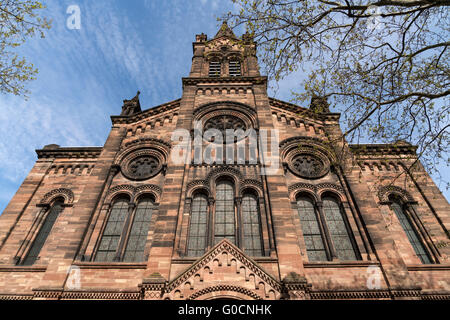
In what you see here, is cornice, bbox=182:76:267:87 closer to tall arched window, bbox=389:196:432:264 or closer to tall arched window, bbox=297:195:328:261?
tall arched window, bbox=297:195:328:261

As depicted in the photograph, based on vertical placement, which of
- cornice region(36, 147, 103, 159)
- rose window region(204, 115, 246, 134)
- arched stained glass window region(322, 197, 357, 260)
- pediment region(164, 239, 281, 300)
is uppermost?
rose window region(204, 115, 246, 134)

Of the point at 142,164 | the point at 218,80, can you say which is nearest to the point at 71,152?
the point at 142,164

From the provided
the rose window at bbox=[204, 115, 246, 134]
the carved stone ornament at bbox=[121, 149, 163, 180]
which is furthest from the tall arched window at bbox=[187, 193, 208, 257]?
the rose window at bbox=[204, 115, 246, 134]

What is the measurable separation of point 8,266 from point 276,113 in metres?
14.6

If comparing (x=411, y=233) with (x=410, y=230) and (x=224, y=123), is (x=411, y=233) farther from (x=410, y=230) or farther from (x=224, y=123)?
(x=224, y=123)

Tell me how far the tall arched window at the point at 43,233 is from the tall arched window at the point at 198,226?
7.00 meters

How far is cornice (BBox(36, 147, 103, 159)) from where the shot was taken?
16.2m

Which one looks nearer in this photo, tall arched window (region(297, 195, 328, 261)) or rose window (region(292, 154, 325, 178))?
tall arched window (region(297, 195, 328, 261))

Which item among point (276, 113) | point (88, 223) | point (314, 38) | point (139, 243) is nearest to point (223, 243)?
point (139, 243)

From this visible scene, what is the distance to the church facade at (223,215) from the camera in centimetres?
982

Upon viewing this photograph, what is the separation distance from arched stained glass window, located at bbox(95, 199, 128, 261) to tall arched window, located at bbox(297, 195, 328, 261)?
25.5 feet

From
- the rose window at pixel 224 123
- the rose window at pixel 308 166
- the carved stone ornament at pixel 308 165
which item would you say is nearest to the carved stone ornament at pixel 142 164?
the rose window at pixel 224 123

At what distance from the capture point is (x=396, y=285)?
31.7 feet
